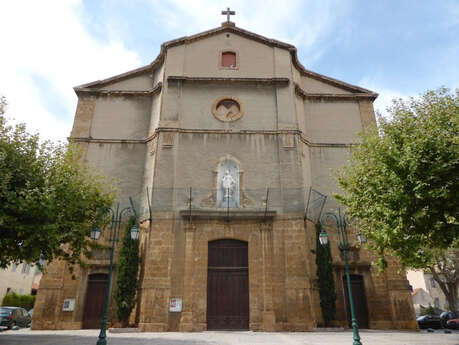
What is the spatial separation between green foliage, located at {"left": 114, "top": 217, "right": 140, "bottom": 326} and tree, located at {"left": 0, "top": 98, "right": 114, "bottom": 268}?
103 inches

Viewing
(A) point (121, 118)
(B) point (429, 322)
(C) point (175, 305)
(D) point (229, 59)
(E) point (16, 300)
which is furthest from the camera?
(E) point (16, 300)

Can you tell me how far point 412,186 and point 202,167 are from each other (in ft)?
34.5

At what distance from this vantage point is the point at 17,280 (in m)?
35.3

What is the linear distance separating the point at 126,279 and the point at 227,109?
10442 mm

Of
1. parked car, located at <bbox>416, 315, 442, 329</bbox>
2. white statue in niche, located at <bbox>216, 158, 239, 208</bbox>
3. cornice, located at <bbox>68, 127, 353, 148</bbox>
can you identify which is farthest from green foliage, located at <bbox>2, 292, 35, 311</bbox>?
parked car, located at <bbox>416, 315, 442, 329</bbox>

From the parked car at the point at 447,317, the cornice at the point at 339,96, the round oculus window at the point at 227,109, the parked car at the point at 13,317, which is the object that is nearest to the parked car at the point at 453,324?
the parked car at the point at 447,317

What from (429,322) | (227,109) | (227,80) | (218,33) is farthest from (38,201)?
(429,322)

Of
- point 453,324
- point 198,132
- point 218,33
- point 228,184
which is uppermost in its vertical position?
point 218,33

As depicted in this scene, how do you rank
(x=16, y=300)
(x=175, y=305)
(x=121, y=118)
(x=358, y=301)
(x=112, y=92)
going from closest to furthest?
(x=175, y=305) → (x=358, y=301) → (x=121, y=118) → (x=112, y=92) → (x=16, y=300)

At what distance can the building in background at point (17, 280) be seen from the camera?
108 feet

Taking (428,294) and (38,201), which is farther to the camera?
(428,294)

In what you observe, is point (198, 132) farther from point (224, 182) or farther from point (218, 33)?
point (218, 33)

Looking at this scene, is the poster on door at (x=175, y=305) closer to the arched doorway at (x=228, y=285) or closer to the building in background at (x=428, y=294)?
the arched doorway at (x=228, y=285)

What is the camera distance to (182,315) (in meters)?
15.9
